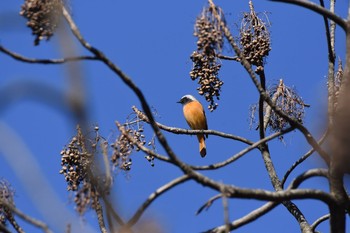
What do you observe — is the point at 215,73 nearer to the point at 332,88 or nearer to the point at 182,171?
the point at 332,88

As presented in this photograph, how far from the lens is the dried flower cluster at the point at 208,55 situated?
356 cm

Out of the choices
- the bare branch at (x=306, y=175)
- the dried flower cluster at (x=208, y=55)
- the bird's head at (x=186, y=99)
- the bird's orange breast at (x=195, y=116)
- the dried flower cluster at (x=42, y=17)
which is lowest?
the bare branch at (x=306, y=175)

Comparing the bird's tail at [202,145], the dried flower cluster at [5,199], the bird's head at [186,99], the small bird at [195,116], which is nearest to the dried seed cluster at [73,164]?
the dried flower cluster at [5,199]

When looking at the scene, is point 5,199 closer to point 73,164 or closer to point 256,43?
point 73,164

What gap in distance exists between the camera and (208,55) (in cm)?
364

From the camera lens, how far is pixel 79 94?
5.11 feet

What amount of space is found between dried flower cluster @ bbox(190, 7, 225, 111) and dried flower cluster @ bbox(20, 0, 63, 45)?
890 millimetres

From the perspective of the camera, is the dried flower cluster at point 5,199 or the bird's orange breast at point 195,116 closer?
the dried flower cluster at point 5,199

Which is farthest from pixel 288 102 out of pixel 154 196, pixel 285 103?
pixel 154 196

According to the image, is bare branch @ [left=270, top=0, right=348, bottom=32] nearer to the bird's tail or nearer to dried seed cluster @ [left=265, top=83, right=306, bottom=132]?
dried seed cluster @ [left=265, top=83, right=306, bottom=132]

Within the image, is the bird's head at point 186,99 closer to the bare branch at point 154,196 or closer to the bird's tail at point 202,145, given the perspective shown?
the bird's tail at point 202,145

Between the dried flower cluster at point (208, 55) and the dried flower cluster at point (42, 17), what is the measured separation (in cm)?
89

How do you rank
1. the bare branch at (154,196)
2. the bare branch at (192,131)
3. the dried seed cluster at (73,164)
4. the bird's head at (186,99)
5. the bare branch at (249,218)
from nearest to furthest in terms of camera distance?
the bare branch at (154,196)
the bare branch at (249,218)
the dried seed cluster at (73,164)
the bare branch at (192,131)
the bird's head at (186,99)

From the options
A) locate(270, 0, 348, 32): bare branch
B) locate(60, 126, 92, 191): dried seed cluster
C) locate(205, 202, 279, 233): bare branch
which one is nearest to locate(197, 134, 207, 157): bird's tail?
locate(60, 126, 92, 191): dried seed cluster
